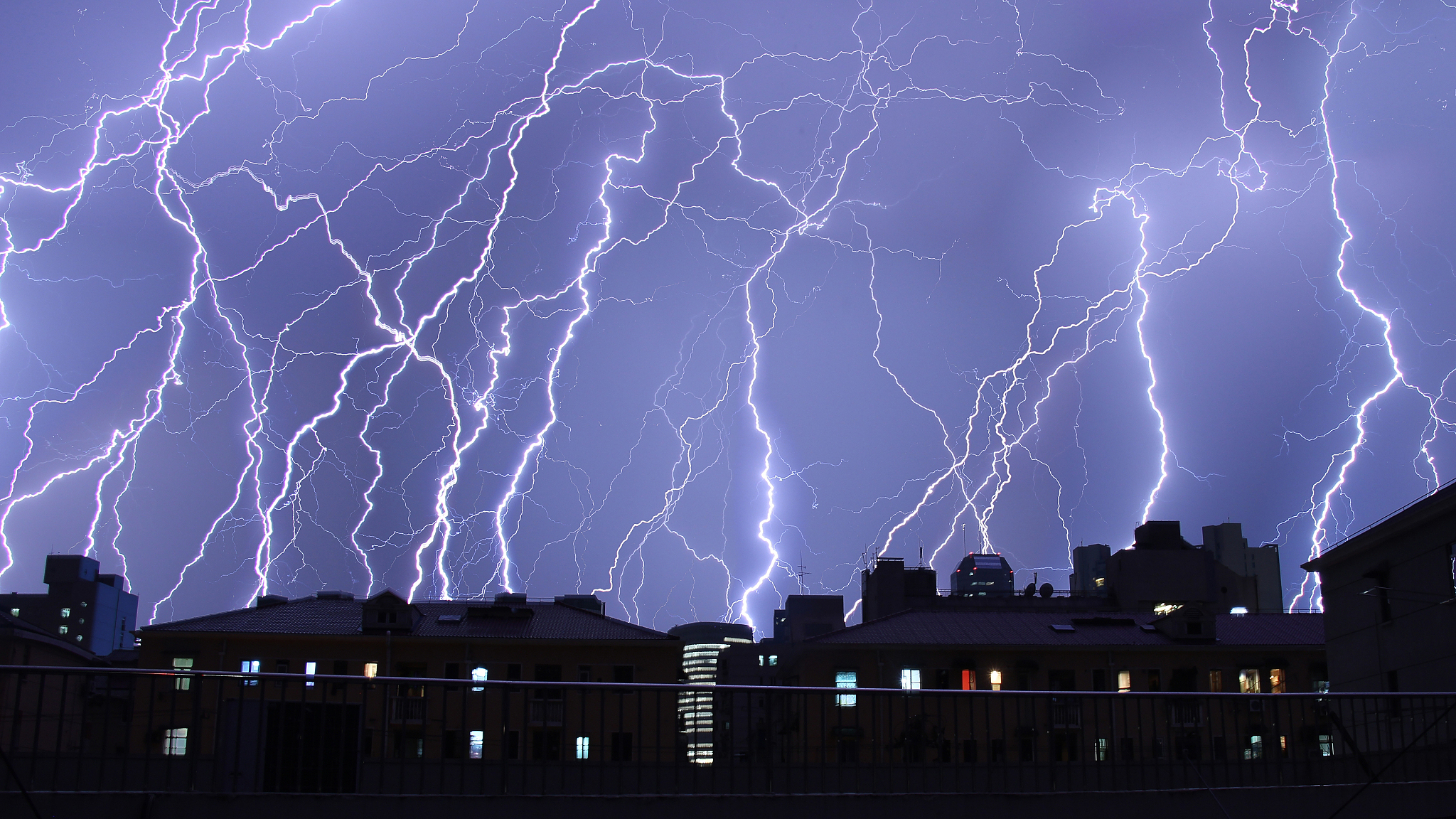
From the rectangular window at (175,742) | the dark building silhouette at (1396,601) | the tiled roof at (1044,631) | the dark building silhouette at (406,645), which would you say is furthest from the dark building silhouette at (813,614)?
the rectangular window at (175,742)

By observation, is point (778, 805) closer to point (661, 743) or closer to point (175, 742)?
point (661, 743)

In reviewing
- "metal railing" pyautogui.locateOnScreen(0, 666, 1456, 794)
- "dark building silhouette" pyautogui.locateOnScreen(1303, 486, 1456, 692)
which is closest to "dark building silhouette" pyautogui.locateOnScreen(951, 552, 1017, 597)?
"dark building silhouette" pyautogui.locateOnScreen(1303, 486, 1456, 692)

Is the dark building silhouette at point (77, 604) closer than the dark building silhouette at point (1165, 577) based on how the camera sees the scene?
No

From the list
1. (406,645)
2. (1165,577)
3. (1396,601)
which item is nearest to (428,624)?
(406,645)

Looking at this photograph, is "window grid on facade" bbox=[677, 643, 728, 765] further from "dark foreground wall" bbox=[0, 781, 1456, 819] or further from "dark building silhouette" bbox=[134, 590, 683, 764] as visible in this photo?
"dark building silhouette" bbox=[134, 590, 683, 764]

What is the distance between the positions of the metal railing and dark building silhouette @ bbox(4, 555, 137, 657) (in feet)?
300

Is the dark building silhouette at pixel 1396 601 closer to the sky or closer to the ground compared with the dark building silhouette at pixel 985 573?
closer to the ground

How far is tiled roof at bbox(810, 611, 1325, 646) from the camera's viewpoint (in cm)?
4047

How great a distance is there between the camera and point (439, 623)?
133ft

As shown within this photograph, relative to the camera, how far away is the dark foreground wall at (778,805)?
682 cm

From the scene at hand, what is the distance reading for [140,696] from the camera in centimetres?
857

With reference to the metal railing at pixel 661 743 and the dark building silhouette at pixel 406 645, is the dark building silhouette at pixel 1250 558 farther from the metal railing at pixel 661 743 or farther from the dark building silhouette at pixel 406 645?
the metal railing at pixel 661 743

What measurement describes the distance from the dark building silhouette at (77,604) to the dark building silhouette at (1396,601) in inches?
3431

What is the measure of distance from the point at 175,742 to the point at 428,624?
114ft
